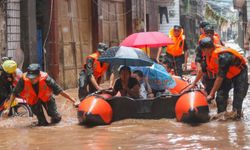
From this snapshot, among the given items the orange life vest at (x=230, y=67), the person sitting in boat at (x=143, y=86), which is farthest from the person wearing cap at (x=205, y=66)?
the person sitting in boat at (x=143, y=86)

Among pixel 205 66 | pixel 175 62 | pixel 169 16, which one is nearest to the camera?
pixel 205 66

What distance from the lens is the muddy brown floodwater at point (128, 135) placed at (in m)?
6.60

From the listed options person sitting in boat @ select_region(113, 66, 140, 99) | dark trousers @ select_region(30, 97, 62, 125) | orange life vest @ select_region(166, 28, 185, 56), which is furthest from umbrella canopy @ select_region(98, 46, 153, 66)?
orange life vest @ select_region(166, 28, 185, 56)

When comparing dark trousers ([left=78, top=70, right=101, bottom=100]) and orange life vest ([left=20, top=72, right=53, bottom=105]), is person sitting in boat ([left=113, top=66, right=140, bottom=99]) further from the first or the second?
dark trousers ([left=78, top=70, right=101, bottom=100])

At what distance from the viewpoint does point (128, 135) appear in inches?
293

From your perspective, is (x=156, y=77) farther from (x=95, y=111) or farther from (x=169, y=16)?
(x=169, y=16)

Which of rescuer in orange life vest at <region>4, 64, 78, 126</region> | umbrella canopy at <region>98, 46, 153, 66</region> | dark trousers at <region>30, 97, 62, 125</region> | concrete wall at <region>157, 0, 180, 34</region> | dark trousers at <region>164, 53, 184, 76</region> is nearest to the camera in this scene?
rescuer in orange life vest at <region>4, 64, 78, 126</region>

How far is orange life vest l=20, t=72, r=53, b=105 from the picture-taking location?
8.24m

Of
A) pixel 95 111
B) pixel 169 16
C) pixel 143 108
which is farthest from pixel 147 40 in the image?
pixel 169 16

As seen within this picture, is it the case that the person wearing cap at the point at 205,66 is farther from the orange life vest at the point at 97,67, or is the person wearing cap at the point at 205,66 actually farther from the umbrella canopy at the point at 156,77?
the orange life vest at the point at 97,67

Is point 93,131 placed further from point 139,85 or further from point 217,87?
point 217,87

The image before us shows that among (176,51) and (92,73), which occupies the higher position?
(176,51)

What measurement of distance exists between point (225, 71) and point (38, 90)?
118 inches

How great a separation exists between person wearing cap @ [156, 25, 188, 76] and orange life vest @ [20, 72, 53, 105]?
465cm
